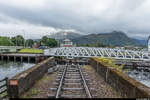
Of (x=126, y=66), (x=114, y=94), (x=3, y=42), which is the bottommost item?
(x=126, y=66)

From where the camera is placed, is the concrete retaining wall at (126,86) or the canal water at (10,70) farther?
the canal water at (10,70)

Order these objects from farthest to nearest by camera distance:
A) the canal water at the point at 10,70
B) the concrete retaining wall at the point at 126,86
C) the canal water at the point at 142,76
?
1. the canal water at the point at 142,76
2. the canal water at the point at 10,70
3. the concrete retaining wall at the point at 126,86

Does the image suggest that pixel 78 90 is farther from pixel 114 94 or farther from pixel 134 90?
pixel 134 90

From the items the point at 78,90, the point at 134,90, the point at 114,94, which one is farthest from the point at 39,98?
the point at 134,90

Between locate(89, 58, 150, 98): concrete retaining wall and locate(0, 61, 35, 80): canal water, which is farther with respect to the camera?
locate(0, 61, 35, 80): canal water

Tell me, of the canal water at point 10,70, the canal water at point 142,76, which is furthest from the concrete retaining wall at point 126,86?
the canal water at point 10,70

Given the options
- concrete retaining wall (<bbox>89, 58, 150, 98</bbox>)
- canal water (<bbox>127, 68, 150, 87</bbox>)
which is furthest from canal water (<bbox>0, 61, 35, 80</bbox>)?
canal water (<bbox>127, 68, 150, 87</bbox>)

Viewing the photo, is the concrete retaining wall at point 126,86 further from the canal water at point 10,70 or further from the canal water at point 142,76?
the canal water at point 10,70

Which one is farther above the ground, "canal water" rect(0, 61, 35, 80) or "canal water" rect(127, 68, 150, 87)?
"canal water" rect(0, 61, 35, 80)

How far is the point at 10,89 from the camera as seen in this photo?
429 cm

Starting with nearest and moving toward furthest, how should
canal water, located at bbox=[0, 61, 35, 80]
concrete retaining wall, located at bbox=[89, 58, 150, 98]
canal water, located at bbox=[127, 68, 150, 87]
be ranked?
1. concrete retaining wall, located at bbox=[89, 58, 150, 98]
2. canal water, located at bbox=[0, 61, 35, 80]
3. canal water, located at bbox=[127, 68, 150, 87]

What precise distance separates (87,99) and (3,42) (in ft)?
238

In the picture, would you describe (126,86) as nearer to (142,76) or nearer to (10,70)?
(142,76)

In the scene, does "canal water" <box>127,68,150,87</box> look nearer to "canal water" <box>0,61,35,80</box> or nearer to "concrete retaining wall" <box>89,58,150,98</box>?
"concrete retaining wall" <box>89,58,150,98</box>
